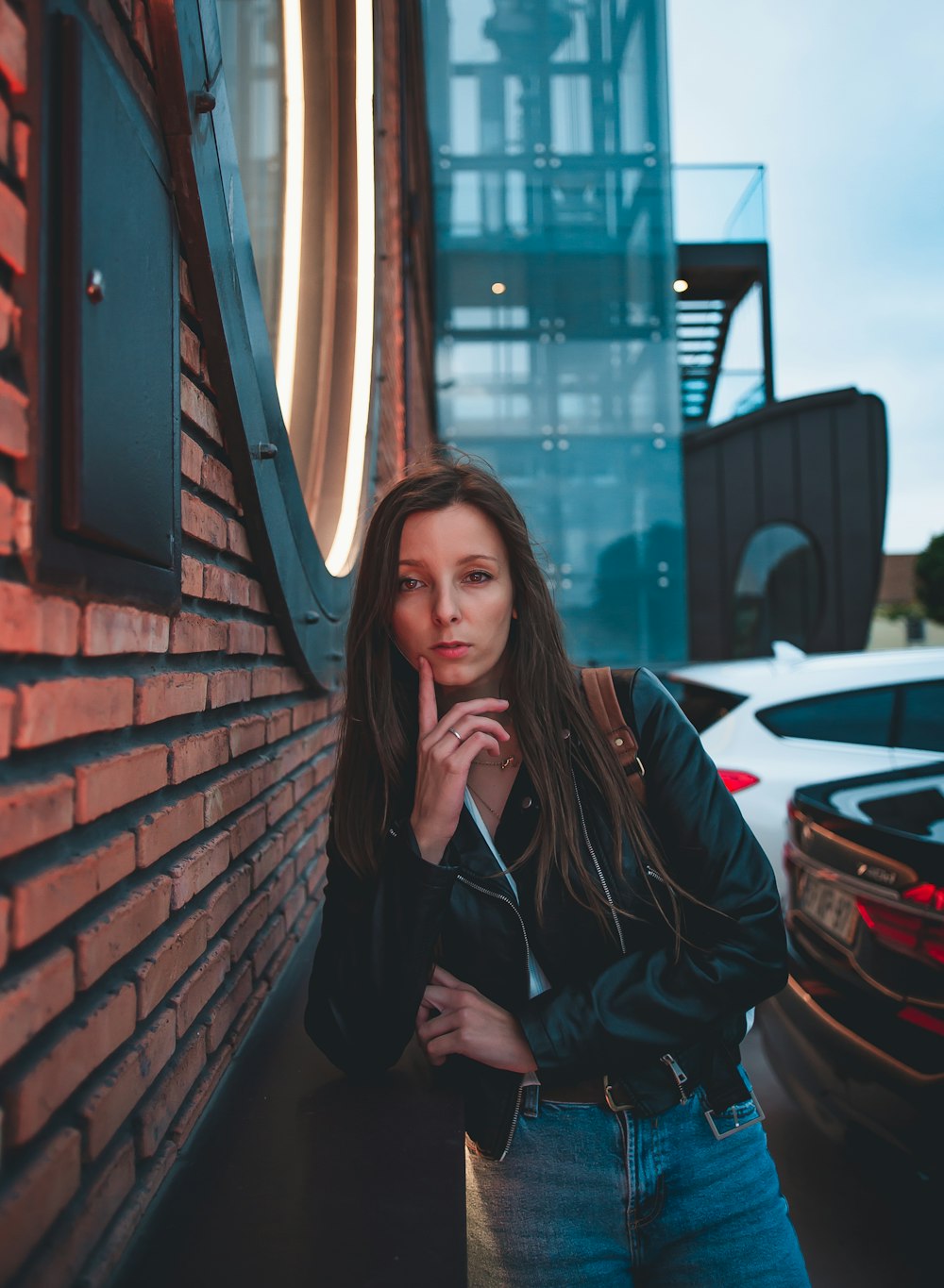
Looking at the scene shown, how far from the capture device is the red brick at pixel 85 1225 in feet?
2.97

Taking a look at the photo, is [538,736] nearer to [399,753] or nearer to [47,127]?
[399,753]

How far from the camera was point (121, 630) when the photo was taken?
1168 millimetres

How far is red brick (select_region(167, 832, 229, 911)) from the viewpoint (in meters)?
1.39

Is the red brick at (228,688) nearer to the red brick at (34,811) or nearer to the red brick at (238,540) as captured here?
the red brick at (238,540)

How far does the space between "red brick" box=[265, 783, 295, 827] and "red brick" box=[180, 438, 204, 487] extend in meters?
0.85

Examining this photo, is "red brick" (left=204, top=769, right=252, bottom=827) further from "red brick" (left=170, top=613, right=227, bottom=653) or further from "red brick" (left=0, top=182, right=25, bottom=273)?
"red brick" (left=0, top=182, right=25, bottom=273)

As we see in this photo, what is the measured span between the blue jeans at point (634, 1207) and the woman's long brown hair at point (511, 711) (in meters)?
0.33

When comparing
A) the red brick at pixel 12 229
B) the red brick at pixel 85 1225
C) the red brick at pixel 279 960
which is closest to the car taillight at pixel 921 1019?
the red brick at pixel 279 960

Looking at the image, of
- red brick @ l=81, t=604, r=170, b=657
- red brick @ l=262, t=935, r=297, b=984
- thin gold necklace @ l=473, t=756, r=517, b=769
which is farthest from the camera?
red brick @ l=262, t=935, r=297, b=984

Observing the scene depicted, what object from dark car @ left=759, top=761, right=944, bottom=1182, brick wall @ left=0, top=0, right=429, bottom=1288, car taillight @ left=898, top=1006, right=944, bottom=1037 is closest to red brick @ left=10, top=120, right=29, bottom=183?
brick wall @ left=0, top=0, right=429, bottom=1288

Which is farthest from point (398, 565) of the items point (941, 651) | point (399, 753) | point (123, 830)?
point (941, 651)

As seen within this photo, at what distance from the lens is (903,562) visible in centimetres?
3728

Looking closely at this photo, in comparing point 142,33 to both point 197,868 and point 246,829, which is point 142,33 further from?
point 246,829

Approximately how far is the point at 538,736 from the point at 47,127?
1.13m
